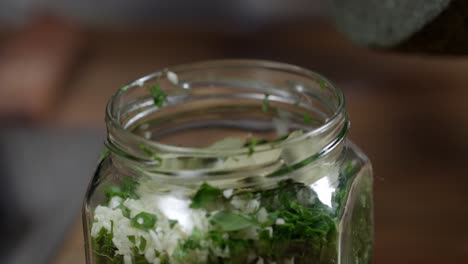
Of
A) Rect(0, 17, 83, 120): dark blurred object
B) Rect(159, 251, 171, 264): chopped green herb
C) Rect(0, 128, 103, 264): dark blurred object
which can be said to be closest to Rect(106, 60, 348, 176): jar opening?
Rect(159, 251, 171, 264): chopped green herb

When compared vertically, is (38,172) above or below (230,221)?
below

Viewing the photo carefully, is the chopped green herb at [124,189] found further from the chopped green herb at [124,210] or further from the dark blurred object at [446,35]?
the dark blurred object at [446,35]

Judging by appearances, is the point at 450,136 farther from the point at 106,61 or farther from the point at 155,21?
the point at 155,21

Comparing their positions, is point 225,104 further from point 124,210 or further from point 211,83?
point 124,210

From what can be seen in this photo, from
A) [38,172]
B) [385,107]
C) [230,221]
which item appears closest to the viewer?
[230,221]

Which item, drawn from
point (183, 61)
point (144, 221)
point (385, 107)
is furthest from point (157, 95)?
point (183, 61)

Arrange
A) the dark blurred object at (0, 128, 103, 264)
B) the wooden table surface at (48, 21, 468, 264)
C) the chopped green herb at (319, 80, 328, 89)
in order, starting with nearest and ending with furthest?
the chopped green herb at (319, 80, 328, 89) → the wooden table surface at (48, 21, 468, 264) → the dark blurred object at (0, 128, 103, 264)

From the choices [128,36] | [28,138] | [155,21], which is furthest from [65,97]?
[155,21]

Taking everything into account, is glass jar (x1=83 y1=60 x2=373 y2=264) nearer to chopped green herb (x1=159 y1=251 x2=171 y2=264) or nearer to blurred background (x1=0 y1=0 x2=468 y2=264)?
chopped green herb (x1=159 y1=251 x2=171 y2=264)
